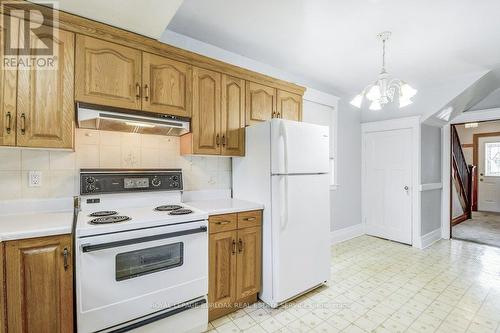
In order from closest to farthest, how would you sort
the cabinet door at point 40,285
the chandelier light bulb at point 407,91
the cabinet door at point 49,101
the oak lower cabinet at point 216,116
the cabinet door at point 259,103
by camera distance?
the cabinet door at point 40,285 < the cabinet door at point 49,101 < the chandelier light bulb at point 407,91 < the oak lower cabinet at point 216,116 < the cabinet door at point 259,103

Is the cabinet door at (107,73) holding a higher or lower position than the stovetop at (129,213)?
higher

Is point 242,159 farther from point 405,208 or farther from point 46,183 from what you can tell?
point 405,208

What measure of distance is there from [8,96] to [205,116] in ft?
4.32

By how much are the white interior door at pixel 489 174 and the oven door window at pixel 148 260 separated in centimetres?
818

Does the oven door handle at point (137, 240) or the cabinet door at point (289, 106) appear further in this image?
the cabinet door at point (289, 106)

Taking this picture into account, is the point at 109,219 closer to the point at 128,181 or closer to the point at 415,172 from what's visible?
the point at 128,181

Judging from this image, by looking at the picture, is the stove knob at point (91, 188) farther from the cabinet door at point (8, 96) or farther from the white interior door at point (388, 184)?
Answer: the white interior door at point (388, 184)

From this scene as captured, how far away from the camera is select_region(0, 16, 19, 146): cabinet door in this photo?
149 centimetres

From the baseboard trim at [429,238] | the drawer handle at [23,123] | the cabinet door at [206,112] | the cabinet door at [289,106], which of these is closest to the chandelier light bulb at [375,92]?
the cabinet door at [289,106]

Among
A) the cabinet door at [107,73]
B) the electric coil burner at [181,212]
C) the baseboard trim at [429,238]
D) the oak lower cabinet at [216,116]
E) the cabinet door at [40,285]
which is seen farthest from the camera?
the baseboard trim at [429,238]

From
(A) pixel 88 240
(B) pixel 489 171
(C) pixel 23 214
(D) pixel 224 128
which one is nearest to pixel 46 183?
(C) pixel 23 214

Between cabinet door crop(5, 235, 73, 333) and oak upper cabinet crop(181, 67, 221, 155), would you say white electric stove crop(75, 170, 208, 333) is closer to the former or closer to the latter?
cabinet door crop(5, 235, 73, 333)

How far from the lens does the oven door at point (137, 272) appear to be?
1.48 metres

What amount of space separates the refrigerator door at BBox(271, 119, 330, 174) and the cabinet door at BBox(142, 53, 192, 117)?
811mm
